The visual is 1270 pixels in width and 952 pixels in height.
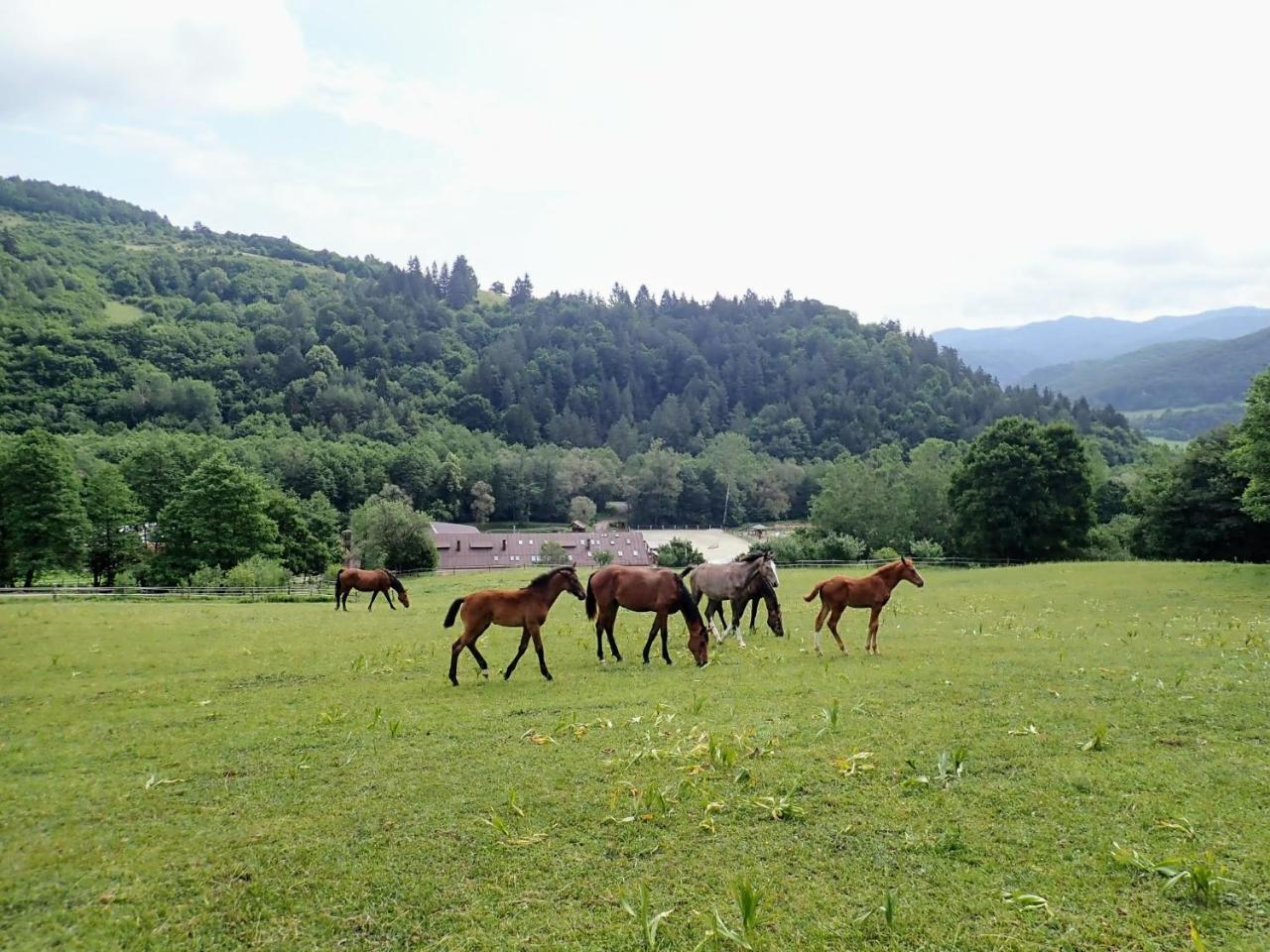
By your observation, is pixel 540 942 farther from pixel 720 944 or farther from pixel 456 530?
pixel 456 530

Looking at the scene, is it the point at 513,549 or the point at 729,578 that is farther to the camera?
the point at 513,549

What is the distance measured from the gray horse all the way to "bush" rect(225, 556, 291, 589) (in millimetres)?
28777

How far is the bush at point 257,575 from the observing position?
1519 inches

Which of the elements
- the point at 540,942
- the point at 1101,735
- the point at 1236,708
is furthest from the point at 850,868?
the point at 1236,708

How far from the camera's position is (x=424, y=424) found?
14450cm

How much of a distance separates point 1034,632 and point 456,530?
3110 inches

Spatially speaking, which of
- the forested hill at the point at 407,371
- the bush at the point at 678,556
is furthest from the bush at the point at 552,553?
the forested hill at the point at 407,371

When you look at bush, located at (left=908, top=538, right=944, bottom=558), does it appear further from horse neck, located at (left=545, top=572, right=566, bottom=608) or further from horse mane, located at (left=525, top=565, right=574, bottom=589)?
horse mane, located at (left=525, top=565, right=574, bottom=589)

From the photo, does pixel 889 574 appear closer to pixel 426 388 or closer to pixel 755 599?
pixel 755 599

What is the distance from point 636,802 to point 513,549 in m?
76.4

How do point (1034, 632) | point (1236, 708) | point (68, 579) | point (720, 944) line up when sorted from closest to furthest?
point (720, 944)
point (1236, 708)
point (1034, 632)
point (68, 579)

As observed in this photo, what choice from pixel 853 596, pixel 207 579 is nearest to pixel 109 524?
pixel 207 579

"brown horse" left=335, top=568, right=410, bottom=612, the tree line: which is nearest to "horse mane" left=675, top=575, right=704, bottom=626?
"brown horse" left=335, top=568, right=410, bottom=612

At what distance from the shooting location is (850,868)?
6098mm
